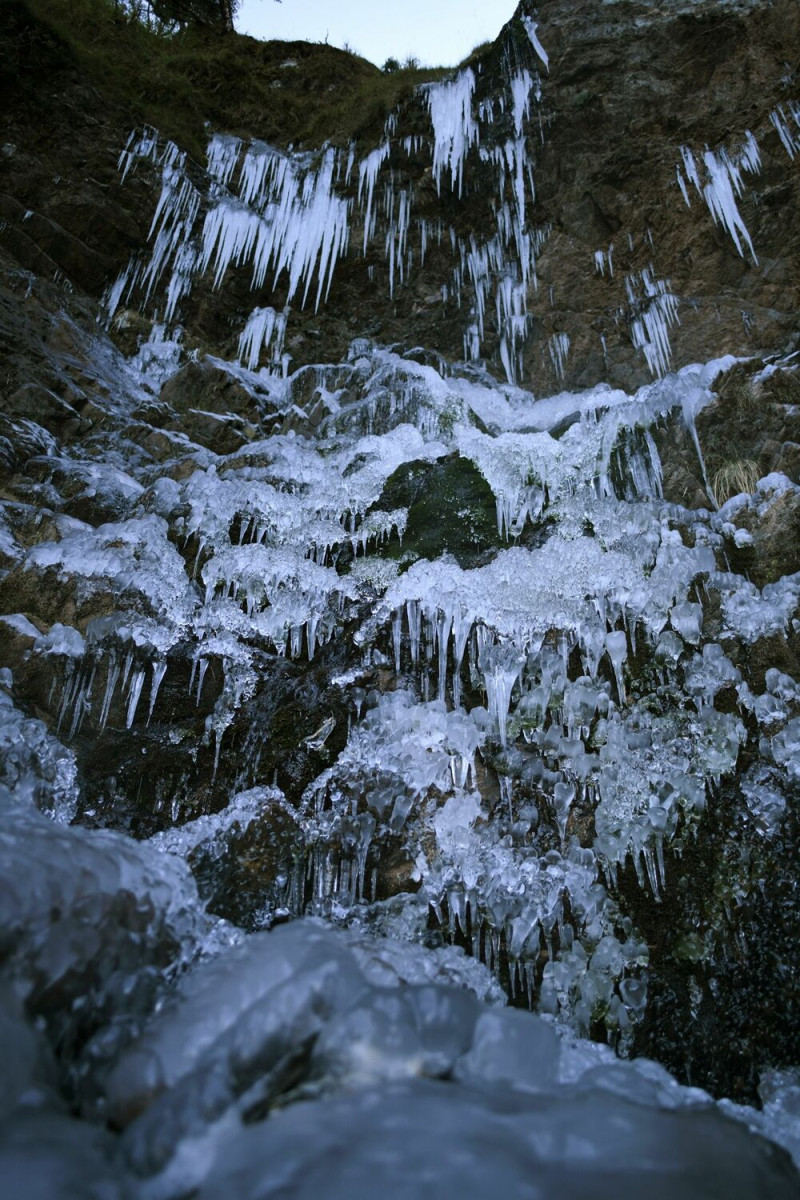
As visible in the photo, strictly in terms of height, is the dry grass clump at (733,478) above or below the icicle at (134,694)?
above

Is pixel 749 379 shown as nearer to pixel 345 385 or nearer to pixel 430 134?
pixel 345 385

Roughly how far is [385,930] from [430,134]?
35.9ft

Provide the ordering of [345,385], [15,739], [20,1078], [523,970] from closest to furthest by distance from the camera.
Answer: [20,1078]
[523,970]
[15,739]
[345,385]

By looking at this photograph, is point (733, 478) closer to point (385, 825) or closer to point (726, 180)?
point (385, 825)

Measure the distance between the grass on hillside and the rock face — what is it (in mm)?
604

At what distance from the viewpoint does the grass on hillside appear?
11.6 m

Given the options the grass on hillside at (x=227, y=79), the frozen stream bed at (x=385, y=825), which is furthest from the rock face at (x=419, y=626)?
the grass on hillside at (x=227, y=79)

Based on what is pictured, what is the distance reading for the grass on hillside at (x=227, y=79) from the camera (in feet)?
38.1

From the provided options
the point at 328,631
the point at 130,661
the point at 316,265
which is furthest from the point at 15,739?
the point at 316,265

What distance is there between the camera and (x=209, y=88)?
12867 millimetres

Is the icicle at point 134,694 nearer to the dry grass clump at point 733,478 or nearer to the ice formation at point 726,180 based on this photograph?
the dry grass clump at point 733,478

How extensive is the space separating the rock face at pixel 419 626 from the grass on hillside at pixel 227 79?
0.60 metres

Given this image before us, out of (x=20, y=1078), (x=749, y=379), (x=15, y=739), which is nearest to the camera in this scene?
(x=20, y=1078)

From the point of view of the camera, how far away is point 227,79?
42.7ft
